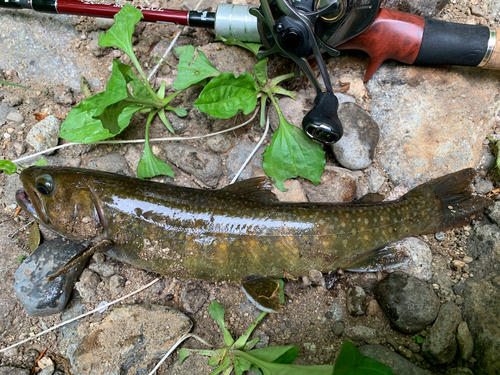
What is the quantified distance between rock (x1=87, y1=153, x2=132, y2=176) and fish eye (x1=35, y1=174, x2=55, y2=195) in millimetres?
502

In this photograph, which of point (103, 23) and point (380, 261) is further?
point (103, 23)

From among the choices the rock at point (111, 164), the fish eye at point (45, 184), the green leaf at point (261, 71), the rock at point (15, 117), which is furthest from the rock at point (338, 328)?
the rock at point (15, 117)

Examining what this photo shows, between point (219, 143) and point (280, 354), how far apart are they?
1.81 m

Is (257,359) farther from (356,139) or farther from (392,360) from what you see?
(356,139)

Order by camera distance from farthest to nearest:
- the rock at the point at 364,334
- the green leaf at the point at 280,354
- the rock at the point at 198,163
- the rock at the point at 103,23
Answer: the rock at the point at 103,23
the rock at the point at 198,163
the rock at the point at 364,334
the green leaf at the point at 280,354

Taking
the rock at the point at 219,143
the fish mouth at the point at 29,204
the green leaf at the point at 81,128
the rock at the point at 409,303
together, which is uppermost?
the green leaf at the point at 81,128

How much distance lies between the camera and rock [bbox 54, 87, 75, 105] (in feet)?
11.0

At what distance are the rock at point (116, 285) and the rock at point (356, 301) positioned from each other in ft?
6.15

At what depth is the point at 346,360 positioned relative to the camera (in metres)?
1.83

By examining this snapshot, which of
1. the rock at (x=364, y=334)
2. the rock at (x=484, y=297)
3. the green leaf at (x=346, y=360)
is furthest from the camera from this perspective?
the rock at (x=364, y=334)

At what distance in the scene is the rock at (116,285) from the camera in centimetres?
297

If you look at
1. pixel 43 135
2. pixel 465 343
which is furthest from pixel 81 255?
pixel 465 343

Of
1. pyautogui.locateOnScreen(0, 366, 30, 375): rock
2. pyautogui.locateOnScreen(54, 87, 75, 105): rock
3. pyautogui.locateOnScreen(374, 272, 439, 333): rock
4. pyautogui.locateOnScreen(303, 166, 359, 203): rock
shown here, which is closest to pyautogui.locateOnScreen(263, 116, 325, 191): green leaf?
pyautogui.locateOnScreen(303, 166, 359, 203): rock

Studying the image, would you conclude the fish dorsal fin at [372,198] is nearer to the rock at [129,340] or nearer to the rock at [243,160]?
the rock at [243,160]
